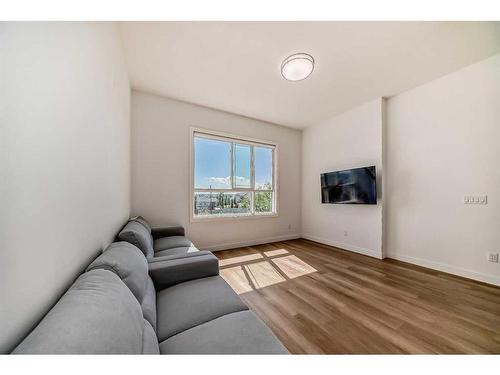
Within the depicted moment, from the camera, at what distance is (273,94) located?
3.15 m

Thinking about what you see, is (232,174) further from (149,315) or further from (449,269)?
(449,269)

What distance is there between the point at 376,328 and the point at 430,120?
3.03 m

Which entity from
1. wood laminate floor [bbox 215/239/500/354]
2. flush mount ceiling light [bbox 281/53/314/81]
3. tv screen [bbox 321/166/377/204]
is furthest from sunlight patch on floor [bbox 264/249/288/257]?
flush mount ceiling light [bbox 281/53/314/81]

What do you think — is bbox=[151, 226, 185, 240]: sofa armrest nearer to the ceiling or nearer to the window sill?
the window sill

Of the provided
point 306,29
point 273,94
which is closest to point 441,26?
point 306,29

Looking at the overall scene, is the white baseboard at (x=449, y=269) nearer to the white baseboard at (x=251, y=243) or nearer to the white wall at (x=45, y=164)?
the white baseboard at (x=251, y=243)

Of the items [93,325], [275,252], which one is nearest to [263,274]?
[275,252]

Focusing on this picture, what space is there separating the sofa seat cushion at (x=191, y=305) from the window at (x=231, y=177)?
2.21 metres

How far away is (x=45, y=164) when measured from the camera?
0.77 m

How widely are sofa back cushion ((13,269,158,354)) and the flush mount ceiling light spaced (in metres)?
2.70

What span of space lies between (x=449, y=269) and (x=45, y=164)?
4.27m

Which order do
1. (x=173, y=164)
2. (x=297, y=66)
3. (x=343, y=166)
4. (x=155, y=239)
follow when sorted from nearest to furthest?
(x=297, y=66) < (x=155, y=239) < (x=173, y=164) < (x=343, y=166)

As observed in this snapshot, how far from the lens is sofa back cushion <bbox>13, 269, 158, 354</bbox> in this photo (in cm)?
53

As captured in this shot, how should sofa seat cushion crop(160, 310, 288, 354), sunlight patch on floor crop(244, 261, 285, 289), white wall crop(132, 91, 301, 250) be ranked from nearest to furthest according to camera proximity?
sofa seat cushion crop(160, 310, 288, 354) → sunlight patch on floor crop(244, 261, 285, 289) → white wall crop(132, 91, 301, 250)
